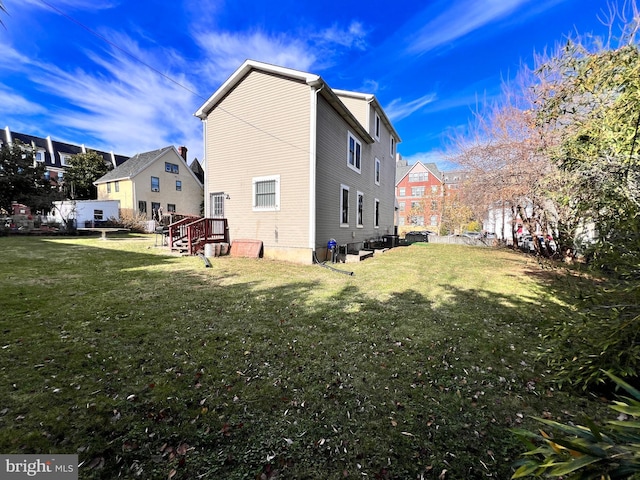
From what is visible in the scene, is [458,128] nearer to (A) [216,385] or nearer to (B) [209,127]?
(B) [209,127]

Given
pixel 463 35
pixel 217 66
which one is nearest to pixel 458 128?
pixel 463 35

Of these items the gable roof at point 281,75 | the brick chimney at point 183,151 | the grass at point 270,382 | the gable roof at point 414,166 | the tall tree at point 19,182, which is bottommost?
the grass at point 270,382

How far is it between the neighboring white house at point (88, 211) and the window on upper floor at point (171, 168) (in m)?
5.84

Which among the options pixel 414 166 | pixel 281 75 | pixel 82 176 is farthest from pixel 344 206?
pixel 414 166

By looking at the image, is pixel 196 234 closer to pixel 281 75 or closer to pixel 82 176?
pixel 281 75

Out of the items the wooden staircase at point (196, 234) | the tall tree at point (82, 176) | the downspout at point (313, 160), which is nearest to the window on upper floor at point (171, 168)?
the tall tree at point (82, 176)

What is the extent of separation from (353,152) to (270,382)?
1206 cm

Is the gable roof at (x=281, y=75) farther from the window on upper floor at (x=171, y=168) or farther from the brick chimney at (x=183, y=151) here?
the brick chimney at (x=183, y=151)

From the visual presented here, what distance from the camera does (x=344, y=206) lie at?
1248 cm

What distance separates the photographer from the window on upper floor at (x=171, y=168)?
27.3 m

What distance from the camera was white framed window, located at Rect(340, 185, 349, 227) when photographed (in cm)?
1209

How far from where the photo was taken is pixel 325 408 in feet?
7.79

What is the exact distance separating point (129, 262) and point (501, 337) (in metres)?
9.99

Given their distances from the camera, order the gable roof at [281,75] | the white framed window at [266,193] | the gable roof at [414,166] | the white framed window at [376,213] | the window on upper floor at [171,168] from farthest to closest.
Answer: the gable roof at [414,166], the window on upper floor at [171,168], the white framed window at [376,213], the white framed window at [266,193], the gable roof at [281,75]
